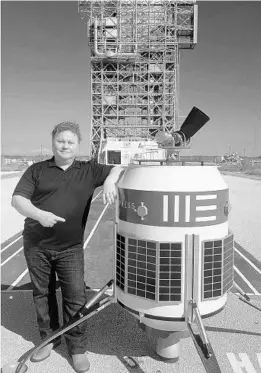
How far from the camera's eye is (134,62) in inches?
2222

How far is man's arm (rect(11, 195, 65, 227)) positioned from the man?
0.05 feet

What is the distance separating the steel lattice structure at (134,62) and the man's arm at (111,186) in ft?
172

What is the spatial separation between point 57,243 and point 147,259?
116 centimetres

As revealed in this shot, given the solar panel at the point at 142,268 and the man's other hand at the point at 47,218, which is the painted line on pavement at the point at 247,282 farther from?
the man's other hand at the point at 47,218

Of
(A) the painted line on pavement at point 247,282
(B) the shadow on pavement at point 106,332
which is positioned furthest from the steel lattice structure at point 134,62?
(B) the shadow on pavement at point 106,332

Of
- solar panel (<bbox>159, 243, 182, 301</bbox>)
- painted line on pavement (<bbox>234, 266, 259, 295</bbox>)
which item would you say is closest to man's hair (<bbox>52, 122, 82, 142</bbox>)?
solar panel (<bbox>159, 243, 182, 301</bbox>)

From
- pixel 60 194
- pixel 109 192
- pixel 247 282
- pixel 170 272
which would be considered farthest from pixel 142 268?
pixel 247 282

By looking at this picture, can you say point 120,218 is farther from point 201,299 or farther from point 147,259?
point 201,299

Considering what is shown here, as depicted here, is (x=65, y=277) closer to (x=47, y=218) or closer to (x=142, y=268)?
(x=47, y=218)

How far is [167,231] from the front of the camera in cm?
327

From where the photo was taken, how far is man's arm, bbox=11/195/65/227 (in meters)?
3.39

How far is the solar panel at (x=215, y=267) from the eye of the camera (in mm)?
3354

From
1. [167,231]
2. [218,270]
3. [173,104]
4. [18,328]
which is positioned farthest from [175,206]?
[173,104]

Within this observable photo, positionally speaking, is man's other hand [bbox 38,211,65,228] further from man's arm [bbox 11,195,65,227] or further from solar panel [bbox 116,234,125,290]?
solar panel [bbox 116,234,125,290]
